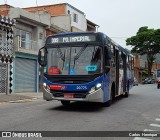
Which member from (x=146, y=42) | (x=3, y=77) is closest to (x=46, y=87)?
(x=3, y=77)

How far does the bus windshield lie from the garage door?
15174mm

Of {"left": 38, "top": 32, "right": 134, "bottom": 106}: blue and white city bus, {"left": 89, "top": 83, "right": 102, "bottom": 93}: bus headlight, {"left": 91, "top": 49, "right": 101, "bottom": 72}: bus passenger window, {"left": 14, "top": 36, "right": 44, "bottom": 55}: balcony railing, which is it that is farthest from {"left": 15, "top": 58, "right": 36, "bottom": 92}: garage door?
{"left": 89, "top": 83, "right": 102, "bottom": 93}: bus headlight

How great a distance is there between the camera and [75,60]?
1243cm

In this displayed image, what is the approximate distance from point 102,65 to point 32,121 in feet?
12.7

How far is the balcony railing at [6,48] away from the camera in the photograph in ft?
82.6

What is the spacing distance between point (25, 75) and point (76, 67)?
673 inches

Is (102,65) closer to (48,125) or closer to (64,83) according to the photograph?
(64,83)

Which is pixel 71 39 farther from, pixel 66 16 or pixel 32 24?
pixel 66 16

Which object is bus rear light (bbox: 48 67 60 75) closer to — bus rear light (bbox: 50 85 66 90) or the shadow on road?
bus rear light (bbox: 50 85 66 90)

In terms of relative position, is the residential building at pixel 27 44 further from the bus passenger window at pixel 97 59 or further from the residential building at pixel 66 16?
the bus passenger window at pixel 97 59

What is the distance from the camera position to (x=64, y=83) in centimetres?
1238

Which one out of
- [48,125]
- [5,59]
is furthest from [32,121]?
[5,59]

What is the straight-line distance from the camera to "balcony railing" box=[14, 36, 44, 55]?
2717cm

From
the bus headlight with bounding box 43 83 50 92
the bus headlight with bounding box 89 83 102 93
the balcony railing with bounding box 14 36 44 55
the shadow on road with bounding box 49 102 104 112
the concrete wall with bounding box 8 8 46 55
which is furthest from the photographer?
the concrete wall with bounding box 8 8 46 55
